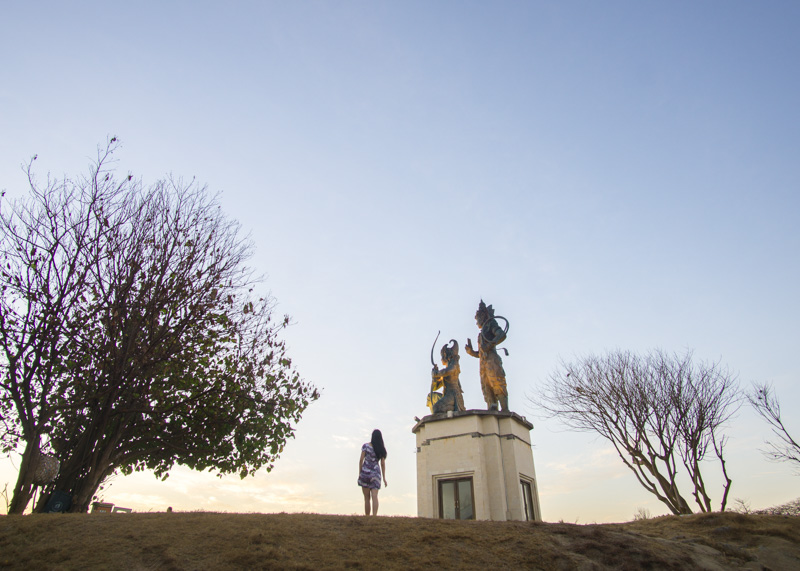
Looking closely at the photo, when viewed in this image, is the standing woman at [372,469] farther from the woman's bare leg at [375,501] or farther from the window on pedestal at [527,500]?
the window on pedestal at [527,500]

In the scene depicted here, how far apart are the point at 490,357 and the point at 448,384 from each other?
1762 millimetres

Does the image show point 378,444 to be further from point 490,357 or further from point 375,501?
point 490,357

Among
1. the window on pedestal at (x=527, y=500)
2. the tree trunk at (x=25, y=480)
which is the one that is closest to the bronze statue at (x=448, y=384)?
the window on pedestal at (x=527, y=500)

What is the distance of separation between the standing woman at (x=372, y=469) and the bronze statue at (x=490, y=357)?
544cm

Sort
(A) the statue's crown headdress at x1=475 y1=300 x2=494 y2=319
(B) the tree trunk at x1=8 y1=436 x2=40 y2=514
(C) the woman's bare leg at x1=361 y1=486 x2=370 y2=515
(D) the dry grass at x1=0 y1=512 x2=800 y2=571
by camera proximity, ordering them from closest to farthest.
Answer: (D) the dry grass at x1=0 y1=512 x2=800 y2=571 < (B) the tree trunk at x1=8 y1=436 x2=40 y2=514 < (C) the woman's bare leg at x1=361 y1=486 x2=370 y2=515 < (A) the statue's crown headdress at x1=475 y1=300 x2=494 y2=319

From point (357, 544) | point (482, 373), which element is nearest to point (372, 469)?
point (357, 544)

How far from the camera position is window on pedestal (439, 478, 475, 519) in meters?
13.3

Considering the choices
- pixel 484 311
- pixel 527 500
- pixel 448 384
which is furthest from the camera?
pixel 484 311

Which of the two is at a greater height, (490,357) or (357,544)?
(490,357)

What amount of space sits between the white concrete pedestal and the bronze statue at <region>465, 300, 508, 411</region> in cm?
82

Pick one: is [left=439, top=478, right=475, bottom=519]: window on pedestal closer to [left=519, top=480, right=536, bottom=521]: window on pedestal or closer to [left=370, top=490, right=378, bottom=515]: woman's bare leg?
[left=519, top=480, right=536, bottom=521]: window on pedestal

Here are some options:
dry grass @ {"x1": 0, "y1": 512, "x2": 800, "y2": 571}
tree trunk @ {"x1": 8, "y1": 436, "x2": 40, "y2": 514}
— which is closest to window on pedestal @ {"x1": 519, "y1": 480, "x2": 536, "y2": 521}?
dry grass @ {"x1": 0, "y1": 512, "x2": 800, "y2": 571}

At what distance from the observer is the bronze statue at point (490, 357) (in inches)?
606

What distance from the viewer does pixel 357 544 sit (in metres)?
7.50
